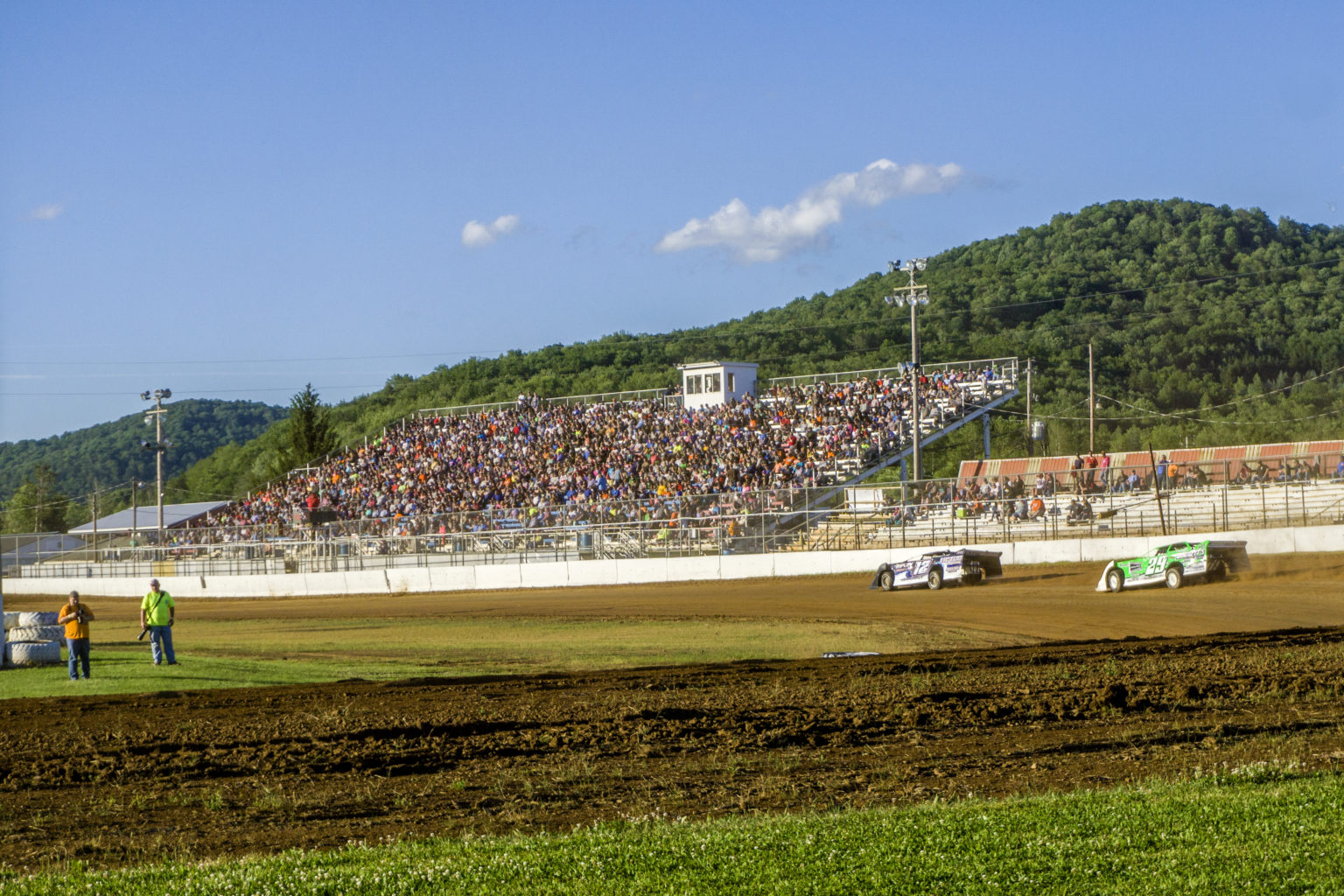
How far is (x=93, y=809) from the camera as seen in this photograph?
10766 mm

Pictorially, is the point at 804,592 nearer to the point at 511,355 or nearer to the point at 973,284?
the point at 973,284

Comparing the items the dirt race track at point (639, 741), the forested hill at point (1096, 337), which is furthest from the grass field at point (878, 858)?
the forested hill at point (1096, 337)

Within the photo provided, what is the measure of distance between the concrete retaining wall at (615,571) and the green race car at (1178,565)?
11.0 feet

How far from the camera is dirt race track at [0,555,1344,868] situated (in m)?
10.2

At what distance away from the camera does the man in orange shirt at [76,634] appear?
836 inches

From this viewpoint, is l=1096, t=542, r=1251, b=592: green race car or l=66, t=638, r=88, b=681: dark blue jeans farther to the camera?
l=1096, t=542, r=1251, b=592: green race car

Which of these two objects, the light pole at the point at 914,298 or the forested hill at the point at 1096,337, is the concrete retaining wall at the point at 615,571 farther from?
the forested hill at the point at 1096,337

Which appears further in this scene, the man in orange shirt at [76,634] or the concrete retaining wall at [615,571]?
the concrete retaining wall at [615,571]

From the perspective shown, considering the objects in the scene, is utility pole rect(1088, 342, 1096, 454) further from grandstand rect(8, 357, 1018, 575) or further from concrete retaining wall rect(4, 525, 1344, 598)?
concrete retaining wall rect(4, 525, 1344, 598)

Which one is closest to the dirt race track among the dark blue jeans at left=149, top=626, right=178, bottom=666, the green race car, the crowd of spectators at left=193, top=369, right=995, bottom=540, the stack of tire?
the dark blue jeans at left=149, top=626, right=178, bottom=666

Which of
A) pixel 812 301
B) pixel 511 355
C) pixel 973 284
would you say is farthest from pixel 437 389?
pixel 973 284

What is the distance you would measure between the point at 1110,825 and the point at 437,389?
403ft

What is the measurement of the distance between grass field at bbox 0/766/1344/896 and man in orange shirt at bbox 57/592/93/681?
47.8 feet

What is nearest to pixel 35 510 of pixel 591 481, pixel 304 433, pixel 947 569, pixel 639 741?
pixel 304 433
